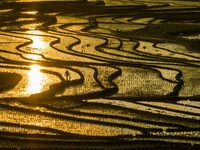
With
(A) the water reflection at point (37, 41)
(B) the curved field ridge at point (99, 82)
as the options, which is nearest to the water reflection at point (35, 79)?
(B) the curved field ridge at point (99, 82)

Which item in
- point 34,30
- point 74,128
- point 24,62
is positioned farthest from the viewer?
point 34,30

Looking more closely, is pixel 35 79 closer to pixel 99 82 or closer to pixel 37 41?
pixel 99 82

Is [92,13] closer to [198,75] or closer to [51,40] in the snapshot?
[51,40]

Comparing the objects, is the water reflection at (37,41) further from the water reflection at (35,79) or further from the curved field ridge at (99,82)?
the water reflection at (35,79)

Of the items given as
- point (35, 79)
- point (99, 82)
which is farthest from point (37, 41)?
point (99, 82)

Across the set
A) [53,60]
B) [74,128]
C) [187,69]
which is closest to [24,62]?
[53,60]

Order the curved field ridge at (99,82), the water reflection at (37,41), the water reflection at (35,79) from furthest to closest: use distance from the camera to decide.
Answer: the water reflection at (37,41), the water reflection at (35,79), the curved field ridge at (99,82)
